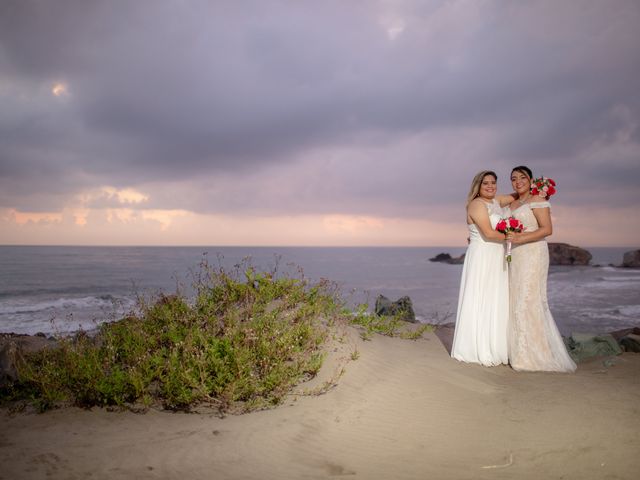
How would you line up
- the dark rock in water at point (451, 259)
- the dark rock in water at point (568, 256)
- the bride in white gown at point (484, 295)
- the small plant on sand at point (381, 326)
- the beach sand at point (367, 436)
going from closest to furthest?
the beach sand at point (367, 436)
the bride in white gown at point (484, 295)
the small plant on sand at point (381, 326)
the dark rock in water at point (568, 256)
the dark rock in water at point (451, 259)

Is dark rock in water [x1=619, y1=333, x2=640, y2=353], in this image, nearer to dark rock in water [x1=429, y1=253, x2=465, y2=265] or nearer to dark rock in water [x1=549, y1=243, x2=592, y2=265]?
dark rock in water [x1=549, y1=243, x2=592, y2=265]

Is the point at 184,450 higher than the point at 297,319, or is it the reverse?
the point at 297,319

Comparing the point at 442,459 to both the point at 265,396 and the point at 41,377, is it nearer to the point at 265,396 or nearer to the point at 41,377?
the point at 265,396

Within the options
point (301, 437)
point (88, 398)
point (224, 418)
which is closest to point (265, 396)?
point (224, 418)

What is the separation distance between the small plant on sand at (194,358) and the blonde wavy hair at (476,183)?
3398 millimetres

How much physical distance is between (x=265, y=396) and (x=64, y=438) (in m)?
2.29

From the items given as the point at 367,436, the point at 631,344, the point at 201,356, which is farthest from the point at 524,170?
the point at 201,356

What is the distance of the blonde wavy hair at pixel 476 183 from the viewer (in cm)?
770

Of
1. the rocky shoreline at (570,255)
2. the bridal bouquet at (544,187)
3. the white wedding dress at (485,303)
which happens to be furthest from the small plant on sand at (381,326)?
the rocky shoreline at (570,255)

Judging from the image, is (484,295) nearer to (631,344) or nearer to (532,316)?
(532,316)

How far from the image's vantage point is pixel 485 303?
7.71 m

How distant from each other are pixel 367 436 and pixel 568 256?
195 ft

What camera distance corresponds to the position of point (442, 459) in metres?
4.32

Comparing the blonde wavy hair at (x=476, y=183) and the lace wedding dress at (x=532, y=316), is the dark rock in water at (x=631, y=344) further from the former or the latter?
the blonde wavy hair at (x=476, y=183)
